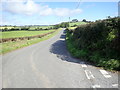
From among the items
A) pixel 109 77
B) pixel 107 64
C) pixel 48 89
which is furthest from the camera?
pixel 107 64

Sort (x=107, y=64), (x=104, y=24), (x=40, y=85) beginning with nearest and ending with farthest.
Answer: (x=40, y=85), (x=107, y=64), (x=104, y=24)

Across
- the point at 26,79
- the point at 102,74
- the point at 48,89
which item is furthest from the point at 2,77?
the point at 102,74

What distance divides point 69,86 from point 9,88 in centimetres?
250

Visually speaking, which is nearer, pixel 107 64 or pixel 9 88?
pixel 9 88

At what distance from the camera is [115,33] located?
7977 mm

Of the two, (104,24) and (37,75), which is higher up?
(104,24)

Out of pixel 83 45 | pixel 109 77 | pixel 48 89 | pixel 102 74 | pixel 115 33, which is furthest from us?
pixel 83 45

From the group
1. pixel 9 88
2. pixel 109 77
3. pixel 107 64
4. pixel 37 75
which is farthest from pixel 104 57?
pixel 9 88

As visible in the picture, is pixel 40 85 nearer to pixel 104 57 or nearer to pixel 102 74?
pixel 102 74

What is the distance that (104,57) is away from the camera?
26.3 feet

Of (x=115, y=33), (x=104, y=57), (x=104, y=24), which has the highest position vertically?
(x=104, y=24)

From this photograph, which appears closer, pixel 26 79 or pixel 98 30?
pixel 26 79

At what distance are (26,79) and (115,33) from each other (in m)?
6.33

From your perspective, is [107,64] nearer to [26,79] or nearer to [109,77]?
[109,77]
